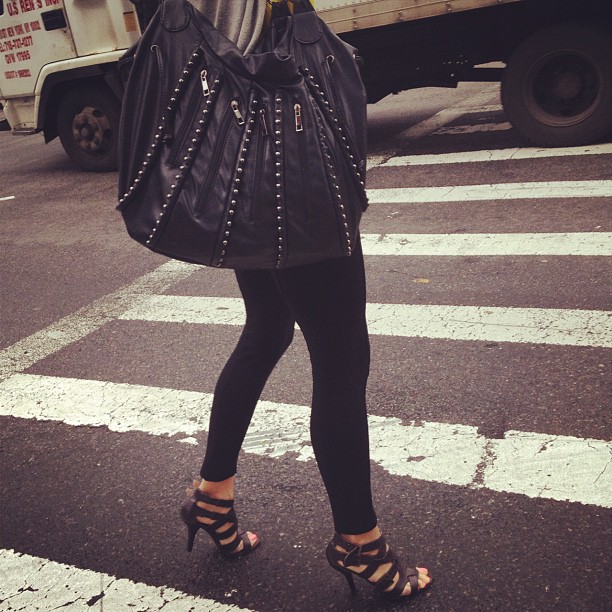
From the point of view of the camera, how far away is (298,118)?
165cm

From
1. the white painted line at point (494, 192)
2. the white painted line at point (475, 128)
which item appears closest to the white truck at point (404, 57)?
the white painted line at point (475, 128)

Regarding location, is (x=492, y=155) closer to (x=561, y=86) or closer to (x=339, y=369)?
(x=561, y=86)

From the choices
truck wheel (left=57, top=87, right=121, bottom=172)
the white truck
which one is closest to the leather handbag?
the white truck

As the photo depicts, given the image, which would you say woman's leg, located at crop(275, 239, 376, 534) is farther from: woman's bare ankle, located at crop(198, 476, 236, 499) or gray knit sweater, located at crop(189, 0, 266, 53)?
gray knit sweater, located at crop(189, 0, 266, 53)

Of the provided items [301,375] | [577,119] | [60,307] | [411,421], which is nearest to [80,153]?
[60,307]

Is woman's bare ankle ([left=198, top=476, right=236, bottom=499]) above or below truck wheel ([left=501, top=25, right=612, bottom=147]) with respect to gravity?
below

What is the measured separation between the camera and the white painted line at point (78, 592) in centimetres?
226

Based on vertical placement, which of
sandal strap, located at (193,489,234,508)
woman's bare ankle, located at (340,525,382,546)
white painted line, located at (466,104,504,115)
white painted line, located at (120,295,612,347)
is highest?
sandal strap, located at (193,489,234,508)

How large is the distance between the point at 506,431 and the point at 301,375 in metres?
1.11

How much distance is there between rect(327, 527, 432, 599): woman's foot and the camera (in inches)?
82.0

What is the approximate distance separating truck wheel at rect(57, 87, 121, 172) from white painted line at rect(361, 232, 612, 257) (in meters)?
5.18

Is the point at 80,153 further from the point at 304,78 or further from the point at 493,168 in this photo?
the point at 304,78

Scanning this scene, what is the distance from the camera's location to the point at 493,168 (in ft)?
23.6

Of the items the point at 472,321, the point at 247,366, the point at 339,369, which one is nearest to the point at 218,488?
the point at 247,366
